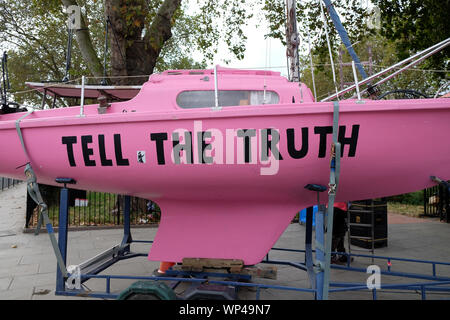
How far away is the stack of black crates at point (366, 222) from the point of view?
6758mm

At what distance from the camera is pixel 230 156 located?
130 inches

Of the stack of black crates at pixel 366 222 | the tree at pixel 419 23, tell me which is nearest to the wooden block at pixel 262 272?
the stack of black crates at pixel 366 222

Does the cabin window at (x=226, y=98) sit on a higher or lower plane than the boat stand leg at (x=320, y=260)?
higher

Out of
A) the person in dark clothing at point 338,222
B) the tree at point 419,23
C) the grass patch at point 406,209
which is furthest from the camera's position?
the grass patch at point 406,209

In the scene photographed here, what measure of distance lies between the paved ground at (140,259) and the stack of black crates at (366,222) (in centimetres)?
29

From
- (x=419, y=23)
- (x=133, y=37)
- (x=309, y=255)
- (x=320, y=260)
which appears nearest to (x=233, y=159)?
(x=320, y=260)

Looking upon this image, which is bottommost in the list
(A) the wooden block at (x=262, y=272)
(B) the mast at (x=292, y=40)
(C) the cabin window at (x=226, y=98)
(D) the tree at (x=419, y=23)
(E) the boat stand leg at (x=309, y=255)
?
(A) the wooden block at (x=262, y=272)

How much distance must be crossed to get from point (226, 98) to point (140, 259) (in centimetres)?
379

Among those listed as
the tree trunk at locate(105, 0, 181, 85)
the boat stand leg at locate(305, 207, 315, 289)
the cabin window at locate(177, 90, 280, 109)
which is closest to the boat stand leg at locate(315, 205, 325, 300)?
the boat stand leg at locate(305, 207, 315, 289)

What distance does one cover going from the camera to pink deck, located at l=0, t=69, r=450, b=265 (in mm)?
3172

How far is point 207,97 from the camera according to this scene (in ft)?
12.4

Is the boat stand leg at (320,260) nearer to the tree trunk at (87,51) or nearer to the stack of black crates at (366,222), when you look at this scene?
the stack of black crates at (366,222)

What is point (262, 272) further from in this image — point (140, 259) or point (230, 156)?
point (140, 259)

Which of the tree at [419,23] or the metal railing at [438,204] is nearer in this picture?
the tree at [419,23]
